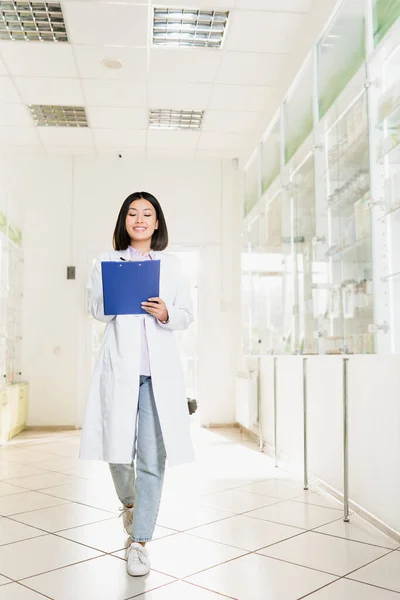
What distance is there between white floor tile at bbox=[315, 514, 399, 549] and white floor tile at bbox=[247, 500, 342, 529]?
0.25 feet

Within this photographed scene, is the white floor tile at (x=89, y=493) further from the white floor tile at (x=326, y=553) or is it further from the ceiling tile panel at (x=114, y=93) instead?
the ceiling tile panel at (x=114, y=93)

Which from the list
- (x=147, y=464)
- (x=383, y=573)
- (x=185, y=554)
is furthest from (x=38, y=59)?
(x=383, y=573)

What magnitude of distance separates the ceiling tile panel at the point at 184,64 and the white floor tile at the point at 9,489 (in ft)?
12.0

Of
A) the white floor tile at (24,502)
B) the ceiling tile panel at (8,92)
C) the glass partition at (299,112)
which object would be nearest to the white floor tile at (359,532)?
the white floor tile at (24,502)

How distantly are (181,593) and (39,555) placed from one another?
0.74m

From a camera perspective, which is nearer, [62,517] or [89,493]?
[62,517]

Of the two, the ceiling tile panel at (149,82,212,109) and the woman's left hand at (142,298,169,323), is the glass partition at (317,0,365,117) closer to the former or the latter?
the ceiling tile panel at (149,82,212,109)

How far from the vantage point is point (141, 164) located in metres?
7.50

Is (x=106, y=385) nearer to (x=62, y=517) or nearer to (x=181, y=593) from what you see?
(x=181, y=593)

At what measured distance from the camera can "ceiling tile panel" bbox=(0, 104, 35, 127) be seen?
602cm

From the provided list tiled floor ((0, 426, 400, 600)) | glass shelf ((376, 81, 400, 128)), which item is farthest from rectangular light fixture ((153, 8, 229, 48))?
tiled floor ((0, 426, 400, 600))

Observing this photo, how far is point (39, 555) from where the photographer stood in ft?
7.97

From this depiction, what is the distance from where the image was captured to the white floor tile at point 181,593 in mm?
1963

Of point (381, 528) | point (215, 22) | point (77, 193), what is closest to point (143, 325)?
point (381, 528)
